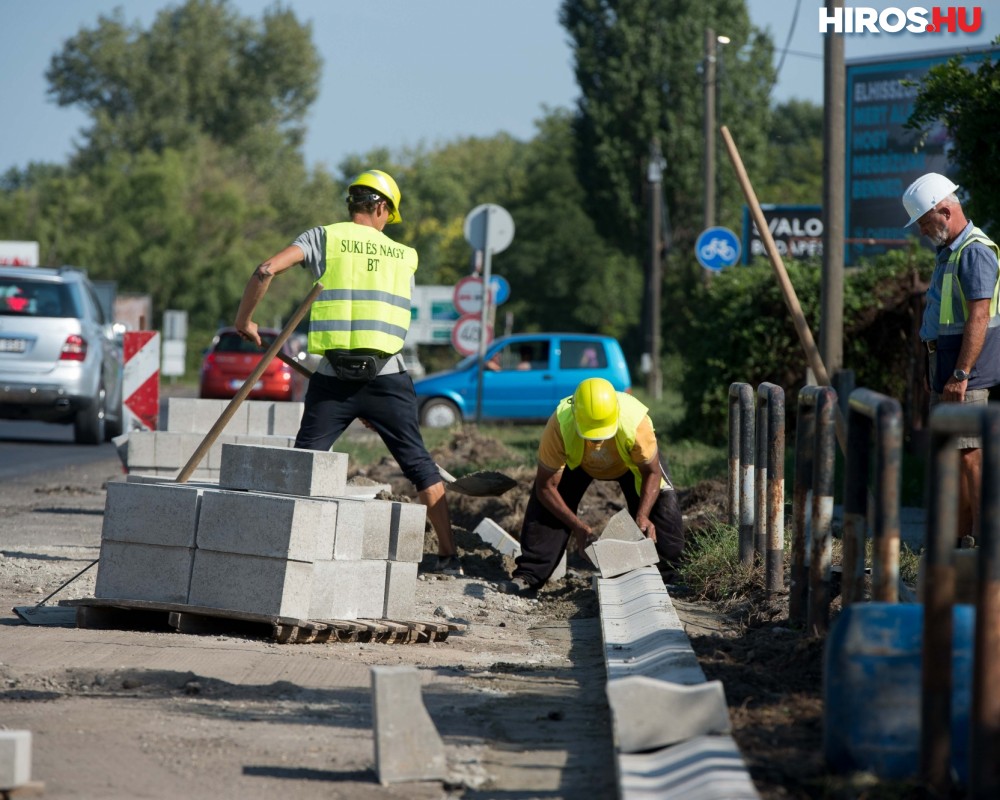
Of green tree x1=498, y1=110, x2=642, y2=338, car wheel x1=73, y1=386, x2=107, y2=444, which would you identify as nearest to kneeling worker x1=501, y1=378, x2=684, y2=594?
car wheel x1=73, y1=386, x2=107, y2=444

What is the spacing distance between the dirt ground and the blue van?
1660 centimetres

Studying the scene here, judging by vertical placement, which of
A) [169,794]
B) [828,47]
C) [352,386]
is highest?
[828,47]

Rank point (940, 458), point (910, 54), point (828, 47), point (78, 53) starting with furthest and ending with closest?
point (78, 53), point (910, 54), point (828, 47), point (940, 458)

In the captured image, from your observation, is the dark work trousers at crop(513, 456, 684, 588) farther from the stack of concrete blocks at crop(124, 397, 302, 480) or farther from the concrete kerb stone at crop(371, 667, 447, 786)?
the concrete kerb stone at crop(371, 667, 447, 786)

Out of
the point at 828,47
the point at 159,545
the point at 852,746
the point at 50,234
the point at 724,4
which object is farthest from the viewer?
the point at 50,234

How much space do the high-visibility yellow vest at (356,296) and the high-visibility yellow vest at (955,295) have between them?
2.65m

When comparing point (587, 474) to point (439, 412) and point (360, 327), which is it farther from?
point (439, 412)

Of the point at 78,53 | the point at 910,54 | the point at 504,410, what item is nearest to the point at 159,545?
the point at 910,54

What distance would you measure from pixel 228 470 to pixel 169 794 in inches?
110

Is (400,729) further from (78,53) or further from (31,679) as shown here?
(78,53)

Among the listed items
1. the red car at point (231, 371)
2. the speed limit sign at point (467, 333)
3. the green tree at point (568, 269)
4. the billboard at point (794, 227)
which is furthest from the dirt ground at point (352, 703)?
the green tree at point (568, 269)

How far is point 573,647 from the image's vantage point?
6730 mm

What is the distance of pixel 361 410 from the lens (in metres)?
7.54

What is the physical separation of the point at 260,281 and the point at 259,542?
4.62 feet
